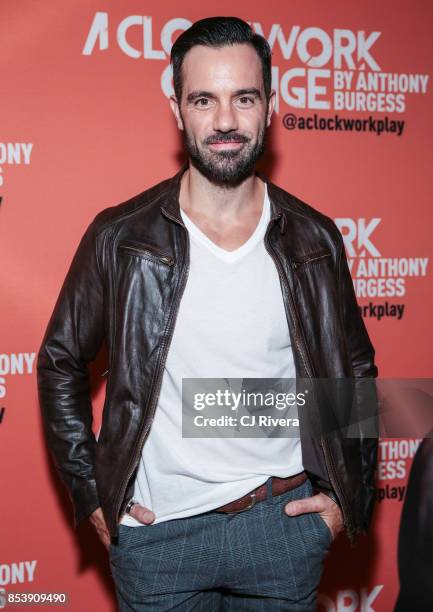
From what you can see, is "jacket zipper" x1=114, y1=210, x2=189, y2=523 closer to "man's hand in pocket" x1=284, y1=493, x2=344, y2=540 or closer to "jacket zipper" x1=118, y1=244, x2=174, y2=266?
"jacket zipper" x1=118, y1=244, x2=174, y2=266

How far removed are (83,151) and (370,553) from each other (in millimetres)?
1927

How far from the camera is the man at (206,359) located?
1735 mm

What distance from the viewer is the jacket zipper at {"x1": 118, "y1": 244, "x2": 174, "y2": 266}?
5.82ft

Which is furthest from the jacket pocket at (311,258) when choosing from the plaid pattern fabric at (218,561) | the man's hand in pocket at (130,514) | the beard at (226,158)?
the man's hand in pocket at (130,514)

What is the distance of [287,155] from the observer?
2.52 metres

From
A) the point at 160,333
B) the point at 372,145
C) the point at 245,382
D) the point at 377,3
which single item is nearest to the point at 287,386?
the point at 245,382

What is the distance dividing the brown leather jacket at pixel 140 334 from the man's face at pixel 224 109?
0.49 ft

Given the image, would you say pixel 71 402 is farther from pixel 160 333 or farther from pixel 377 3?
pixel 377 3

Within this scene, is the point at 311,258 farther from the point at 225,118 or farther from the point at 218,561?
the point at 218,561

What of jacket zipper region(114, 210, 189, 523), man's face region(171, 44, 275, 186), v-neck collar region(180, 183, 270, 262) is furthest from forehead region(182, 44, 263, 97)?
jacket zipper region(114, 210, 189, 523)

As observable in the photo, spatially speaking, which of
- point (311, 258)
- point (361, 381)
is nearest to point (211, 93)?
point (311, 258)

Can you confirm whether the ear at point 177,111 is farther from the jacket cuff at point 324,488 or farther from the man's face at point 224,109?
the jacket cuff at point 324,488

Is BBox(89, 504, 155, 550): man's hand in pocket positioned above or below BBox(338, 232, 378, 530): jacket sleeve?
below

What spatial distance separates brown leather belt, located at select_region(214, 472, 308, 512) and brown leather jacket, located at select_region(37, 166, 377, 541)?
0.06 meters
